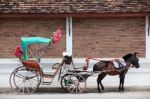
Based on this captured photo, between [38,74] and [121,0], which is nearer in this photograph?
[38,74]

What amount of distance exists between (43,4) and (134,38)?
3.55 meters

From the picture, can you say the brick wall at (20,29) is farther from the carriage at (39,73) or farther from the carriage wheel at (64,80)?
the carriage wheel at (64,80)

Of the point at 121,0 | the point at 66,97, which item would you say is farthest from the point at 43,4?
the point at 66,97

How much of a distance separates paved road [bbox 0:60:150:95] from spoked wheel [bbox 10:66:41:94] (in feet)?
0.78

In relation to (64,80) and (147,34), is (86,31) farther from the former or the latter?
(64,80)

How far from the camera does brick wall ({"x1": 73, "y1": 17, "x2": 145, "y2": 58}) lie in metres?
23.0

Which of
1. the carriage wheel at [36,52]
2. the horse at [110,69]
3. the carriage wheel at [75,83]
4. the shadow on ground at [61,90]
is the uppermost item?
the carriage wheel at [36,52]

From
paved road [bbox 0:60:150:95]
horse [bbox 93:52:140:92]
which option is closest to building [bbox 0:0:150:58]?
paved road [bbox 0:60:150:95]

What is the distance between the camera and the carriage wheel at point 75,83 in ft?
64.8

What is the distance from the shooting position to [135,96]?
18.9m

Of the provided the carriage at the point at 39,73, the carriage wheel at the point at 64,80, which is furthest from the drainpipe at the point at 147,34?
the carriage wheel at the point at 64,80

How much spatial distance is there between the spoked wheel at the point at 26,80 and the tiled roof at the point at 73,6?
3.08 meters

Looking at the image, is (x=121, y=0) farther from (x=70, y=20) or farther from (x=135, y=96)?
(x=135, y=96)

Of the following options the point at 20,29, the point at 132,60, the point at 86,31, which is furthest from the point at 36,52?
the point at 132,60
